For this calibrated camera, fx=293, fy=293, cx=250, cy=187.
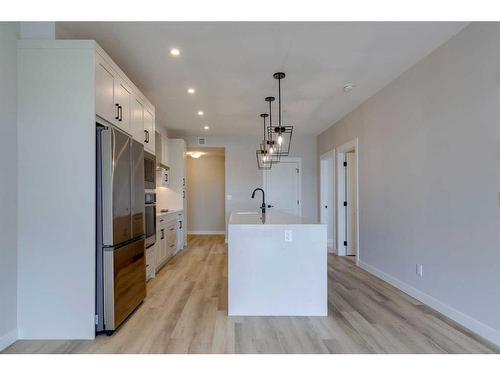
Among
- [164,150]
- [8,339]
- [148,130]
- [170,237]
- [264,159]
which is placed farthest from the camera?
[164,150]

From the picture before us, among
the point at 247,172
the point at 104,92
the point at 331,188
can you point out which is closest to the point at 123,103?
the point at 104,92

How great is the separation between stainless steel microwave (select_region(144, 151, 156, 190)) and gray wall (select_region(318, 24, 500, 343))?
2.96 meters

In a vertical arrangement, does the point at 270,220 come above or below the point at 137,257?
above

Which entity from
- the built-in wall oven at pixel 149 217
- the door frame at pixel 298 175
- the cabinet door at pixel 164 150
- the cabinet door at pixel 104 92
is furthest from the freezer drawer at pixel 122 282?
the door frame at pixel 298 175

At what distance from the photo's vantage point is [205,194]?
28.2 feet

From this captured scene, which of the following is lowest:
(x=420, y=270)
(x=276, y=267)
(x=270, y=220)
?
(x=420, y=270)

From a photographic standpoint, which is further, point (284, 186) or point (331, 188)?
point (284, 186)

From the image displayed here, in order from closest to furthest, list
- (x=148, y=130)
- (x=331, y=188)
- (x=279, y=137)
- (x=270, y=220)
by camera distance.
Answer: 1. (x=270, y=220)
2. (x=279, y=137)
3. (x=148, y=130)
4. (x=331, y=188)

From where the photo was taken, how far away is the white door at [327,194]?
6161 mm

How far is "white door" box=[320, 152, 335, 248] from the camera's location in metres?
6.16

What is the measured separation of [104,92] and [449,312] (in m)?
3.57

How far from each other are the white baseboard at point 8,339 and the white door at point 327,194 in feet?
17.2

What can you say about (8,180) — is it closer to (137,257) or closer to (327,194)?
(137,257)

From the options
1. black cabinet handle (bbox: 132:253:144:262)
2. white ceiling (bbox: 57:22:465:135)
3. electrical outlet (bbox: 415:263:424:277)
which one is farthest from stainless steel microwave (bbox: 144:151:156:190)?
electrical outlet (bbox: 415:263:424:277)
